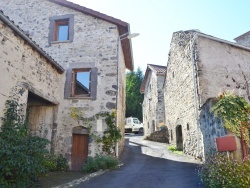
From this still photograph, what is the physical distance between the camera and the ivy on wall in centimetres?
879

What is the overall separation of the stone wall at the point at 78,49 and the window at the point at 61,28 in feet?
0.60

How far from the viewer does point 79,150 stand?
29.7 ft

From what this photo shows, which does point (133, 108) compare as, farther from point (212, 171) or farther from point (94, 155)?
point (212, 171)

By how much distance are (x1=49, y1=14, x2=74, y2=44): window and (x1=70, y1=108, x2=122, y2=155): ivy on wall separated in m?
3.84

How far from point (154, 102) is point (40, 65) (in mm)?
12541

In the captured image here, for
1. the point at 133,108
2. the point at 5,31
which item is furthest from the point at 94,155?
the point at 133,108

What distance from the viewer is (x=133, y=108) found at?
29953mm

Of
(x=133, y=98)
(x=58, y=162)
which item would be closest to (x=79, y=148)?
(x=58, y=162)

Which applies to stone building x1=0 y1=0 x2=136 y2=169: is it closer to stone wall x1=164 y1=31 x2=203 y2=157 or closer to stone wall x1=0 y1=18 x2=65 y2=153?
stone wall x1=0 y1=18 x2=65 y2=153

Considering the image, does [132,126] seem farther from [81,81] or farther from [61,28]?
[61,28]

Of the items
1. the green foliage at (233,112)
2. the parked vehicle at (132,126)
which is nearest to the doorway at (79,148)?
the green foliage at (233,112)

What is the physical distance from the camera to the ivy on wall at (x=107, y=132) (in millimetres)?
8786

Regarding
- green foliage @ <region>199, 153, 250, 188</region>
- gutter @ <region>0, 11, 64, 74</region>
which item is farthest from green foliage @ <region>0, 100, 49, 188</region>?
green foliage @ <region>199, 153, 250, 188</region>

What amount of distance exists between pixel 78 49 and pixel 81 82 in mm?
1544
